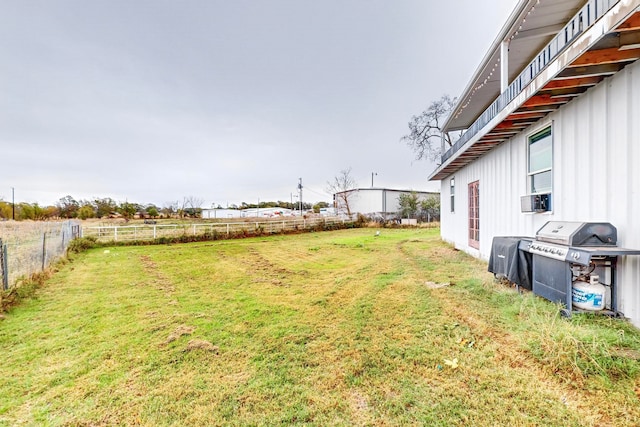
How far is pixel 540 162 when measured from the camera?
4480 millimetres

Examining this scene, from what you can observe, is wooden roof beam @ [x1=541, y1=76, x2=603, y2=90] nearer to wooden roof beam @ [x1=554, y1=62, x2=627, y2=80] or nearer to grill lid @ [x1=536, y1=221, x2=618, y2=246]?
wooden roof beam @ [x1=554, y1=62, x2=627, y2=80]

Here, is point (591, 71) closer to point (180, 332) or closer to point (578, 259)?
point (578, 259)

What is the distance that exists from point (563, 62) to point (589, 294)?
2534 millimetres

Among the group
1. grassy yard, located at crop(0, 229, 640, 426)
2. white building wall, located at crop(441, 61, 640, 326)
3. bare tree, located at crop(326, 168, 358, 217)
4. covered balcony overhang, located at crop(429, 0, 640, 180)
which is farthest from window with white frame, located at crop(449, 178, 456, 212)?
bare tree, located at crop(326, 168, 358, 217)

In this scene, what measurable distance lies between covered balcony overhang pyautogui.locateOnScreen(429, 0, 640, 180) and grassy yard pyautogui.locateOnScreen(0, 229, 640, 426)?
2.69 meters

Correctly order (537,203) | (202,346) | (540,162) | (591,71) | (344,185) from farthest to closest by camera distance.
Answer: (344,185)
(540,162)
(537,203)
(591,71)
(202,346)

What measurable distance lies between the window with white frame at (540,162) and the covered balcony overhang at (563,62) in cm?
32

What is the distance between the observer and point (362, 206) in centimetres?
3009

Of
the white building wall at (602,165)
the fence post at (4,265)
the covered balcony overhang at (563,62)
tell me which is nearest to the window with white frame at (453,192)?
the covered balcony overhang at (563,62)

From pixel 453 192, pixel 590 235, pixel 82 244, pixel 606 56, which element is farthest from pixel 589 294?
pixel 82 244

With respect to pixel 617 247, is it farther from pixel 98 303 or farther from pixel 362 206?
pixel 362 206

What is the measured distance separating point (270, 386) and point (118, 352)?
1844 mm

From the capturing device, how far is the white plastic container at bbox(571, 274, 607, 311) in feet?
9.15

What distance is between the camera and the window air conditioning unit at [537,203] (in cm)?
416
